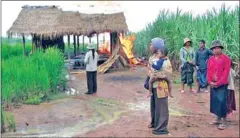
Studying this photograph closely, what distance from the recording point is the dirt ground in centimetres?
776

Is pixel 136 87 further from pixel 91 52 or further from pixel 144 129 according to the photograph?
pixel 144 129

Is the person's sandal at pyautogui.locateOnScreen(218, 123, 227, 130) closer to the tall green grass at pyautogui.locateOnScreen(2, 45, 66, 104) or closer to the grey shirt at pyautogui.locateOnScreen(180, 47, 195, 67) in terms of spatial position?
the grey shirt at pyautogui.locateOnScreen(180, 47, 195, 67)

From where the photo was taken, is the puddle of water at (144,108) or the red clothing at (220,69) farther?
the puddle of water at (144,108)

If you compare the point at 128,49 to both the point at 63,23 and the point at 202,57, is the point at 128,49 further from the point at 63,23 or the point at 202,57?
the point at 202,57

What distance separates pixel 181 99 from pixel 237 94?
1.84 m

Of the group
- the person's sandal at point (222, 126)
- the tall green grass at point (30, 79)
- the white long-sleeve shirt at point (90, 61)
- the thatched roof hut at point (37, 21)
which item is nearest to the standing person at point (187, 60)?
the white long-sleeve shirt at point (90, 61)

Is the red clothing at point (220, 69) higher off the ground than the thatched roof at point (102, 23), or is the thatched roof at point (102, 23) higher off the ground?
the thatched roof at point (102, 23)

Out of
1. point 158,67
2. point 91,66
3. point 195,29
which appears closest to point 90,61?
point 91,66

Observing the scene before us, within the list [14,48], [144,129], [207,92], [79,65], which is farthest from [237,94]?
[14,48]

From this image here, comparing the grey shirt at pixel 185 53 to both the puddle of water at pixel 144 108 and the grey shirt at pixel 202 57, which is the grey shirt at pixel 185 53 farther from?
the puddle of water at pixel 144 108

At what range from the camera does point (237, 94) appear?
12.1 m

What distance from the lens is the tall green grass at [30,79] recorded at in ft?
34.6

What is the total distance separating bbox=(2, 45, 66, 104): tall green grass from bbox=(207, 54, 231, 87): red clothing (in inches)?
185

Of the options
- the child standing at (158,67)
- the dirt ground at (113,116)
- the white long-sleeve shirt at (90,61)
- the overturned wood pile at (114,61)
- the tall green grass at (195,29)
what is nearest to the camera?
the child standing at (158,67)
